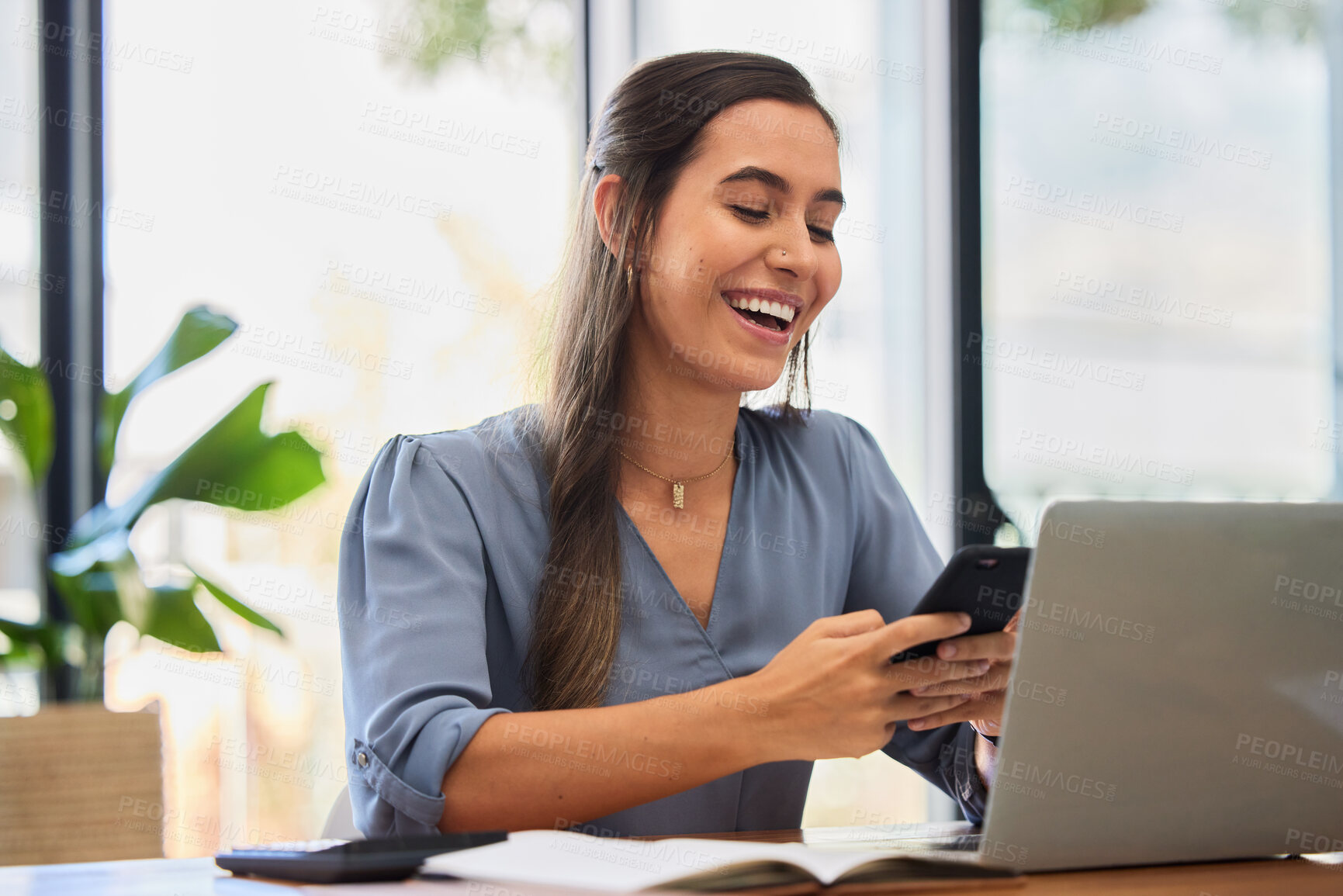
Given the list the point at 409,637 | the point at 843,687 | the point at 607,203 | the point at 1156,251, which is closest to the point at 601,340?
the point at 607,203

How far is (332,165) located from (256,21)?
0.44 m

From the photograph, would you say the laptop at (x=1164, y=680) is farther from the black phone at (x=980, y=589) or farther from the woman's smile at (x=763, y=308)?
the woman's smile at (x=763, y=308)

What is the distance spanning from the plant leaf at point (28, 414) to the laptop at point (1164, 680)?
2103mm

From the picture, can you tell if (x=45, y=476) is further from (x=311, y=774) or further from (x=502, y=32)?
(x=502, y=32)

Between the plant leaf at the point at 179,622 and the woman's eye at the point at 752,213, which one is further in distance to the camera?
the plant leaf at the point at 179,622

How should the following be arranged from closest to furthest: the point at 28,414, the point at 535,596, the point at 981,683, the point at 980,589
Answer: the point at 980,589 < the point at 981,683 < the point at 535,596 < the point at 28,414

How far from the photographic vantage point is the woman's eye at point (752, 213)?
133cm

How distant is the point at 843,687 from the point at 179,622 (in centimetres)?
175

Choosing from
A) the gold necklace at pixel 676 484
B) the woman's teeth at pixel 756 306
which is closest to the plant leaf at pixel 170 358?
the gold necklace at pixel 676 484

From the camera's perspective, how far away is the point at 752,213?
1.34 meters

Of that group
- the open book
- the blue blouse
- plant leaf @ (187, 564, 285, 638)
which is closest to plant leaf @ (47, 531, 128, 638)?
plant leaf @ (187, 564, 285, 638)

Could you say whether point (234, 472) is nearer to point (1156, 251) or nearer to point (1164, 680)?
point (1164, 680)

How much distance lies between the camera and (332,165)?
2.84 metres

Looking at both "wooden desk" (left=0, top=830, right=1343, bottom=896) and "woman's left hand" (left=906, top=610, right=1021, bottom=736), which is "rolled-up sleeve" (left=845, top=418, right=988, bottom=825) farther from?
"wooden desk" (left=0, top=830, right=1343, bottom=896)
